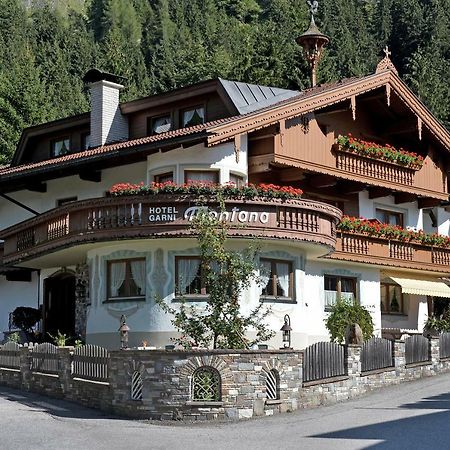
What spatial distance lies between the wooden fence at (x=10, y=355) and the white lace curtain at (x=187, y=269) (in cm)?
475

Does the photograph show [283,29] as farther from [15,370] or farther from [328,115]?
[15,370]

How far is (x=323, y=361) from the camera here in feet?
67.4

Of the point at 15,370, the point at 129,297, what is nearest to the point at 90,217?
the point at 129,297

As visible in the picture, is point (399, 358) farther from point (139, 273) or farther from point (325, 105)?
point (325, 105)

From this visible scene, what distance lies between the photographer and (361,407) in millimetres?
19672

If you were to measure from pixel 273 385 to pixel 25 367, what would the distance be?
7542 mm

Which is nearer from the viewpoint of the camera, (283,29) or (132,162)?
(132,162)

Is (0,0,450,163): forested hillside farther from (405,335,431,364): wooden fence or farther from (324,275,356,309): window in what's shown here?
(405,335,431,364): wooden fence

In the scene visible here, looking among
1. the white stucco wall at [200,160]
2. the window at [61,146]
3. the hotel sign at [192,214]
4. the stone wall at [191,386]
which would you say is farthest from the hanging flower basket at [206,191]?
the window at [61,146]

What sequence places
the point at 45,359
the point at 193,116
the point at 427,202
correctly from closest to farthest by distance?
the point at 45,359 < the point at 193,116 < the point at 427,202

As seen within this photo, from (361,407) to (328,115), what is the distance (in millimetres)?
13041

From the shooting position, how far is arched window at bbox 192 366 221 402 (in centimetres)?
1767

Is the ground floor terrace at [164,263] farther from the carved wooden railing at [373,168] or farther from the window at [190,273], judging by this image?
the carved wooden railing at [373,168]

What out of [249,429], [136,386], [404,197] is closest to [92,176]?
[136,386]
